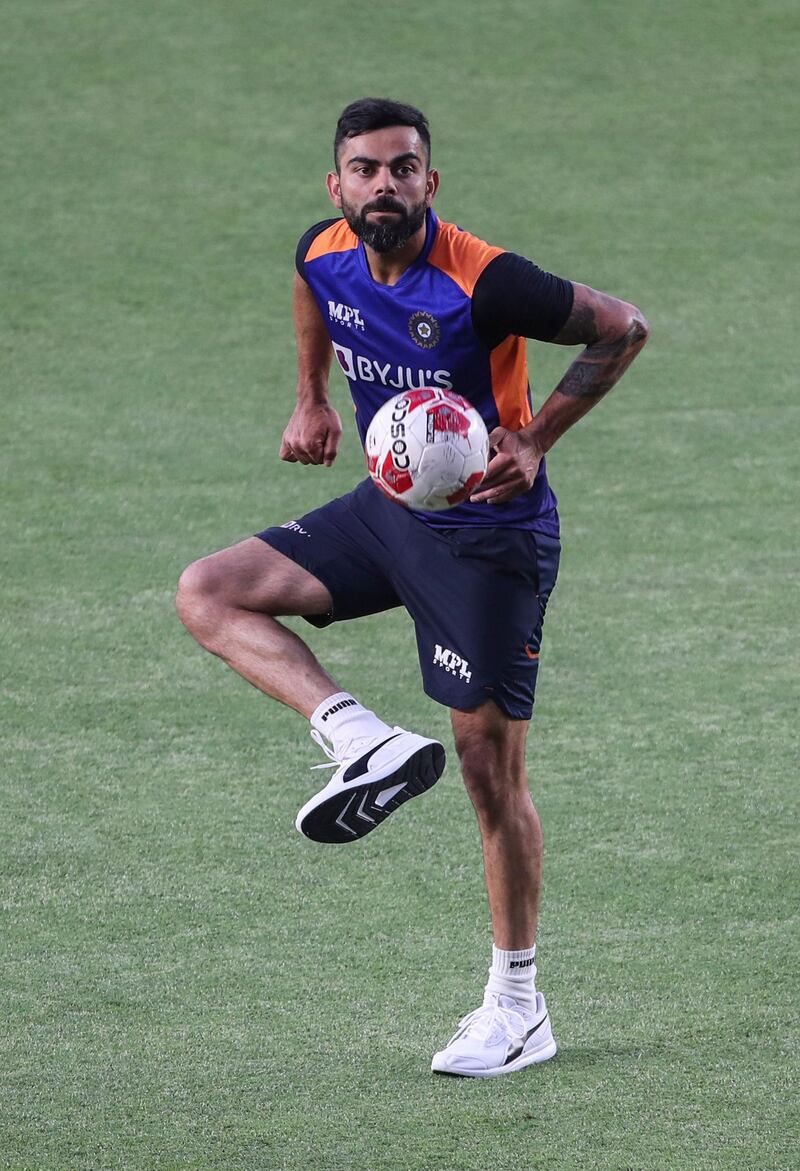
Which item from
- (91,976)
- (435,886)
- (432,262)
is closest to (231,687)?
(435,886)

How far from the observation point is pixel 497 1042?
15.3ft

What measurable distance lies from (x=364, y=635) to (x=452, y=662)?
3615 millimetres

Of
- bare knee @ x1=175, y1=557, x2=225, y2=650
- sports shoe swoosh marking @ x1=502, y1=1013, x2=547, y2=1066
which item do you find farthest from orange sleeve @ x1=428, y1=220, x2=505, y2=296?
sports shoe swoosh marking @ x1=502, y1=1013, x2=547, y2=1066

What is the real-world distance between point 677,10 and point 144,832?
13532mm

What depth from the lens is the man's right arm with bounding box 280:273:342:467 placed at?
16.5 ft

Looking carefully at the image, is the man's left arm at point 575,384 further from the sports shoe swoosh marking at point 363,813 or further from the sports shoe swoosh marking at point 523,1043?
the sports shoe swoosh marking at point 523,1043

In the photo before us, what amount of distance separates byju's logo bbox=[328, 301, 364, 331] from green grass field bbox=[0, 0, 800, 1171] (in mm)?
1888

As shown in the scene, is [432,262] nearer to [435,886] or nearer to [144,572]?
[435,886]

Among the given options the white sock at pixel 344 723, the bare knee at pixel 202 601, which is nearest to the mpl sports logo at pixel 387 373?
the bare knee at pixel 202 601

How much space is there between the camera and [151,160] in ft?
48.9

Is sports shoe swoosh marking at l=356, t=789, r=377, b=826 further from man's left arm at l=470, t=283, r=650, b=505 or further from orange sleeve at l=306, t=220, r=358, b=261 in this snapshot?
orange sleeve at l=306, t=220, r=358, b=261

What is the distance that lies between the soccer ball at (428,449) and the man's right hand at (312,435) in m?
0.69

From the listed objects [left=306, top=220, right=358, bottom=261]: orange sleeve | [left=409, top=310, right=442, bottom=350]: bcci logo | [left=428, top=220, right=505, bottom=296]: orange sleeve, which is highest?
[left=306, top=220, right=358, bottom=261]: orange sleeve

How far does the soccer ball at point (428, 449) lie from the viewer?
423cm
